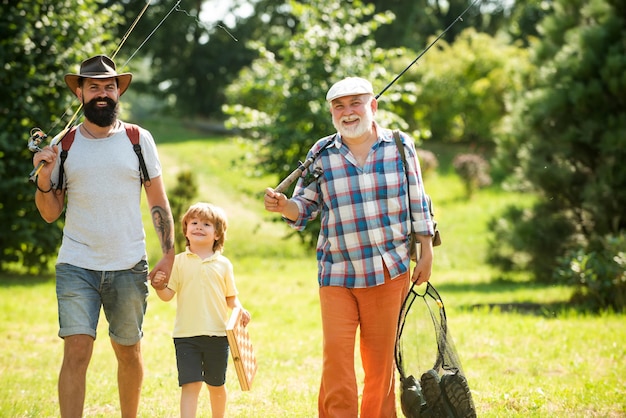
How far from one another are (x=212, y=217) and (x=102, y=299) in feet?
2.75

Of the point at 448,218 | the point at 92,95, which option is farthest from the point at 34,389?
the point at 448,218

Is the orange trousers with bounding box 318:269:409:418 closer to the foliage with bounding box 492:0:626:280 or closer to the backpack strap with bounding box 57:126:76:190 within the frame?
the backpack strap with bounding box 57:126:76:190

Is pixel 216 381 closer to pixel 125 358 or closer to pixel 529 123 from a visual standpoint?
pixel 125 358

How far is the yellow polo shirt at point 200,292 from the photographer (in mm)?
5258

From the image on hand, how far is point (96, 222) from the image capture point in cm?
498

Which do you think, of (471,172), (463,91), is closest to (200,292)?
(471,172)

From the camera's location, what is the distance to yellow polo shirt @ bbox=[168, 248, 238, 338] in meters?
5.26

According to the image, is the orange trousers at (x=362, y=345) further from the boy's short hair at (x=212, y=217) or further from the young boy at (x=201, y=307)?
the boy's short hair at (x=212, y=217)

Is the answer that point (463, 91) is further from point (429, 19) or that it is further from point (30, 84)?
point (30, 84)

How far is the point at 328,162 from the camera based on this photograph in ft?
17.2

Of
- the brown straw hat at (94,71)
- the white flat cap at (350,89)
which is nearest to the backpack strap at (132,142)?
the brown straw hat at (94,71)

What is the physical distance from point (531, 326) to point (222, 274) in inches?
219

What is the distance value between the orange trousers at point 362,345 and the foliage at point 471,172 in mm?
21432

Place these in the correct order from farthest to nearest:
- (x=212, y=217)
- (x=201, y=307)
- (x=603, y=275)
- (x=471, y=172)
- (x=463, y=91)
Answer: (x=463, y=91) < (x=471, y=172) < (x=603, y=275) < (x=212, y=217) < (x=201, y=307)
